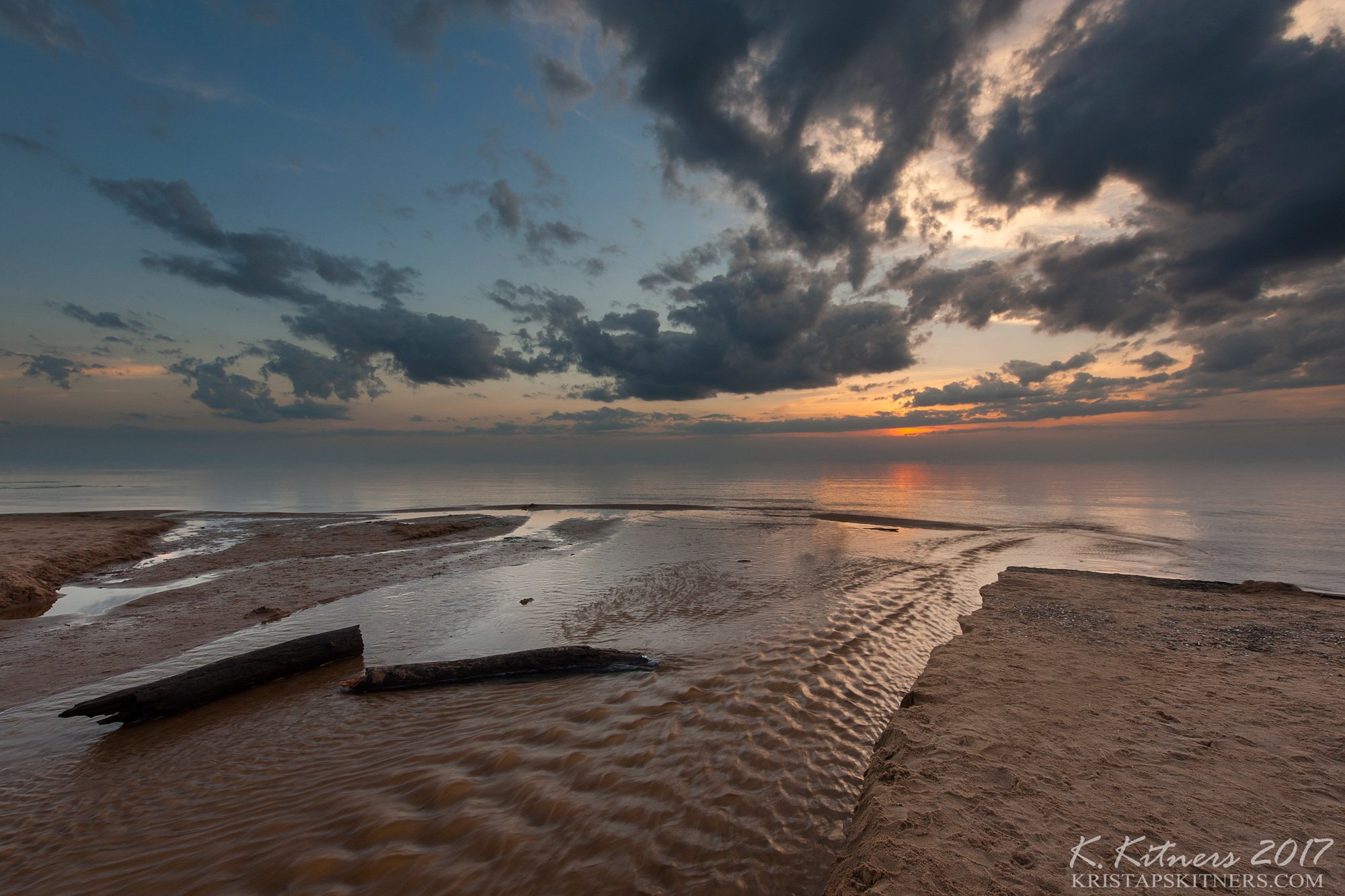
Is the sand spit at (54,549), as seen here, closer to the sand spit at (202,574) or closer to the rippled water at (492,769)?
the sand spit at (202,574)

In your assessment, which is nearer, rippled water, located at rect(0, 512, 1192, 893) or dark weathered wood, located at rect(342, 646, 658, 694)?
rippled water, located at rect(0, 512, 1192, 893)

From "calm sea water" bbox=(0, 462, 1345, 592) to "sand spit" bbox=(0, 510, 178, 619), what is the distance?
488 inches

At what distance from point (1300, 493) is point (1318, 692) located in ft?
281

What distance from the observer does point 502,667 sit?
9391mm

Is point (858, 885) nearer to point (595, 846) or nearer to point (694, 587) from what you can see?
point (595, 846)

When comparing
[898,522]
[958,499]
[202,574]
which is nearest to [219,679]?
[202,574]

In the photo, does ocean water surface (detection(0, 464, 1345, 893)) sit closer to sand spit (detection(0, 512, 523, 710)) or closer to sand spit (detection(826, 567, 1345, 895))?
sand spit (detection(826, 567, 1345, 895))

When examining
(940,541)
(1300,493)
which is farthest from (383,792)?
(1300,493)

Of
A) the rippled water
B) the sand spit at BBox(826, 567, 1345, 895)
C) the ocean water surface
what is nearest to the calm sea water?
the ocean water surface

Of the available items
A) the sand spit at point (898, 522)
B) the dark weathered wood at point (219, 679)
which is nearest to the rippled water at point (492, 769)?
the dark weathered wood at point (219, 679)

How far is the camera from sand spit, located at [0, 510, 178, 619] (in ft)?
51.2

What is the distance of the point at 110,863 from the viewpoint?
4.91m

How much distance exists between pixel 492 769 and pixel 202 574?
20.7 meters

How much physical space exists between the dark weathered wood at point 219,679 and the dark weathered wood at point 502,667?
1.48m
